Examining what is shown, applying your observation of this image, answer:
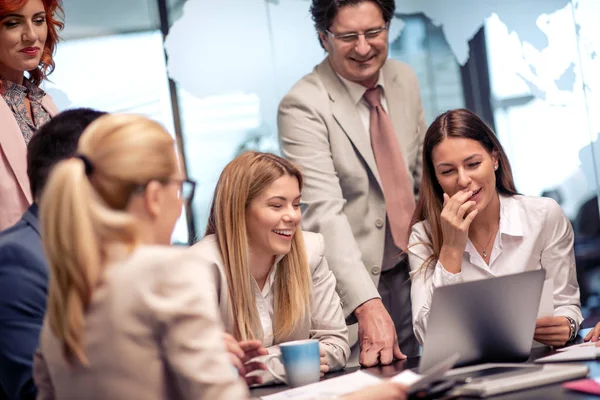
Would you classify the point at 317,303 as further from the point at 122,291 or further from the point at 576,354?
the point at 122,291

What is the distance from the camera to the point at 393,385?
1.49m

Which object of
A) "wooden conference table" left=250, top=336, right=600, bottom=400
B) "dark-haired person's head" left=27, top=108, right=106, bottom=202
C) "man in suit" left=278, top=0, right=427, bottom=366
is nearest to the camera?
"wooden conference table" left=250, top=336, right=600, bottom=400

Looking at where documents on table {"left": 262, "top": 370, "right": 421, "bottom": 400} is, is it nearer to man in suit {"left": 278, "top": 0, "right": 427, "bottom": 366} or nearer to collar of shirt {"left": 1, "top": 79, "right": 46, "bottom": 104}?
man in suit {"left": 278, "top": 0, "right": 427, "bottom": 366}

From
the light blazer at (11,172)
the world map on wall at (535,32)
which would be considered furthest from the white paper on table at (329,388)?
the world map on wall at (535,32)

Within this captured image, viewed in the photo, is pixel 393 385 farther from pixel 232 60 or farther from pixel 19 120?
pixel 232 60

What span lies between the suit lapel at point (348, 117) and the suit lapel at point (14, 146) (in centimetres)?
109

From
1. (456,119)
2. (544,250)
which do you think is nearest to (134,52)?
(456,119)

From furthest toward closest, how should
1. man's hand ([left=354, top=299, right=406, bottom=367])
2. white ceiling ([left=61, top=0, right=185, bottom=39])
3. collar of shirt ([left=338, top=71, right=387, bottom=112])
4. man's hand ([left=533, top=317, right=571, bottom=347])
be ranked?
1. white ceiling ([left=61, top=0, right=185, bottom=39])
2. collar of shirt ([left=338, top=71, right=387, bottom=112])
3. man's hand ([left=354, top=299, right=406, bottom=367])
4. man's hand ([left=533, top=317, right=571, bottom=347])

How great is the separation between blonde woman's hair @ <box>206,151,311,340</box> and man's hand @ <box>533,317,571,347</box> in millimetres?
671

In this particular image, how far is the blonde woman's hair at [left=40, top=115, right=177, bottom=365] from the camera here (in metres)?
1.19

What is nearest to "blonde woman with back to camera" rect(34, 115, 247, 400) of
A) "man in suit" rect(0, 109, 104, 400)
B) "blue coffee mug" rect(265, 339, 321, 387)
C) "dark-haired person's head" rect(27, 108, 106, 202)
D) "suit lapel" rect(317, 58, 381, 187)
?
"man in suit" rect(0, 109, 104, 400)

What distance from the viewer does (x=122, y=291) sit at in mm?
1175

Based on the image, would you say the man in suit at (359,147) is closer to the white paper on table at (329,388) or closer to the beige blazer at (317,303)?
the beige blazer at (317,303)

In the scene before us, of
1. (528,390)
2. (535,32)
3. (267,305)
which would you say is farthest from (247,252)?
(535,32)
